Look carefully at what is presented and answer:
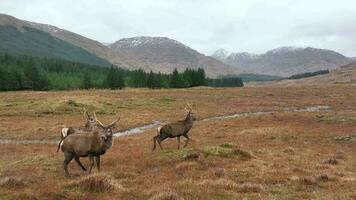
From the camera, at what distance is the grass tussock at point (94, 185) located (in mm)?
15273

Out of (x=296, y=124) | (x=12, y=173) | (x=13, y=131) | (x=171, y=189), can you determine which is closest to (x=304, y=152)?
(x=171, y=189)

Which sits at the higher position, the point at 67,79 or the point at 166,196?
the point at 67,79

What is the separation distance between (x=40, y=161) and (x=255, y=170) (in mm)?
11113

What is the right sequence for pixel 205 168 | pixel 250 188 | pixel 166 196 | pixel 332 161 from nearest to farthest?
pixel 166 196 < pixel 250 188 < pixel 205 168 < pixel 332 161

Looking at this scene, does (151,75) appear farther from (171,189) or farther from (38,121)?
(171,189)

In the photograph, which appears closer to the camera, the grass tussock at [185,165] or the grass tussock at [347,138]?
the grass tussock at [185,165]

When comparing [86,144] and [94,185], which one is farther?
[86,144]

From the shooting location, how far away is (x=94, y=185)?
15.4 m

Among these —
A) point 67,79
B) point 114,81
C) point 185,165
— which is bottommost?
point 185,165

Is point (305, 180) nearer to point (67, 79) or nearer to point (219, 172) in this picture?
point (219, 172)

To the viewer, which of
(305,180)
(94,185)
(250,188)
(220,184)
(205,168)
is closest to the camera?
(94,185)

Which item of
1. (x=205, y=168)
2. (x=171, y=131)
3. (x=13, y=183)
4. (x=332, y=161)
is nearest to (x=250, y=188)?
(x=205, y=168)

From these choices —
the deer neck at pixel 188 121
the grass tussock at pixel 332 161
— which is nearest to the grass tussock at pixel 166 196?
the grass tussock at pixel 332 161

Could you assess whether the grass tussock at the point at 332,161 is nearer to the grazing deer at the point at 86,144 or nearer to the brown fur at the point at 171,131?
the brown fur at the point at 171,131
